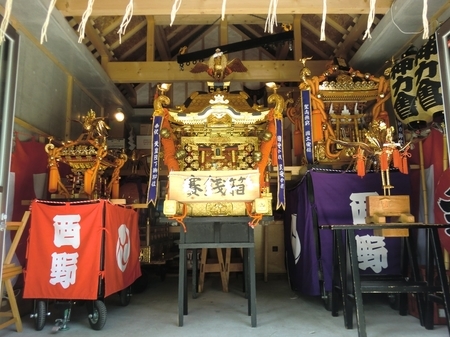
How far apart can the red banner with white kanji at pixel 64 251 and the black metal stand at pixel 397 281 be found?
2.36 meters

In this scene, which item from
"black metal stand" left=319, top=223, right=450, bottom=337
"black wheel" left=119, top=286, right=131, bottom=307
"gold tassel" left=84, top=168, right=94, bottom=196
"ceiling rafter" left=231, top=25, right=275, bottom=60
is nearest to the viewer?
"black metal stand" left=319, top=223, right=450, bottom=337

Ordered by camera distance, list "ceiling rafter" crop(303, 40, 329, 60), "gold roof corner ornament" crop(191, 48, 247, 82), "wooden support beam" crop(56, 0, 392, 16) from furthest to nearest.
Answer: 1. "ceiling rafter" crop(303, 40, 329, 60)
2. "gold roof corner ornament" crop(191, 48, 247, 82)
3. "wooden support beam" crop(56, 0, 392, 16)

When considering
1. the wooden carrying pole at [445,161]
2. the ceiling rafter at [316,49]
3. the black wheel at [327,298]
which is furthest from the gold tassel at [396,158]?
the ceiling rafter at [316,49]

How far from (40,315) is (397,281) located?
11.6 ft

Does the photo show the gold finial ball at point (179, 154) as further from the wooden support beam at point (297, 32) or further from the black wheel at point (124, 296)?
the wooden support beam at point (297, 32)

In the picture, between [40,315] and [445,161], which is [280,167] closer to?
[445,161]

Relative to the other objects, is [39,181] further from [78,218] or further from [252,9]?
[252,9]

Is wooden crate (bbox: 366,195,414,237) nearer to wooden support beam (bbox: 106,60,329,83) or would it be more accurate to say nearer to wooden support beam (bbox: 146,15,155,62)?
wooden support beam (bbox: 106,60,329,83)

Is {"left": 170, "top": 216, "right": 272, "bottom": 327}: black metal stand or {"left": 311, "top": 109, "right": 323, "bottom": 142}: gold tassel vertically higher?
{"left": 311, "top": 109, "right": 323, "bottom": 142}: gold tassel

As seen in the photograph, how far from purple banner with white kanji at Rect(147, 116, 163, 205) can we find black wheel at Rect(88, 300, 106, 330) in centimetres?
132

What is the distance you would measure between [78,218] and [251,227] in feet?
5.91

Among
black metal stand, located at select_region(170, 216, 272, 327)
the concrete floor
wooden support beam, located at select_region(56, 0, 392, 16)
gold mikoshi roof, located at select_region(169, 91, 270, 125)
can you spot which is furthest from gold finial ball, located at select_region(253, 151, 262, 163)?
the concrete floor

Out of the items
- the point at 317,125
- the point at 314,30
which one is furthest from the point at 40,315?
the point at 314,30

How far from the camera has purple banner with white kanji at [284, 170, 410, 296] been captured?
4.30m
